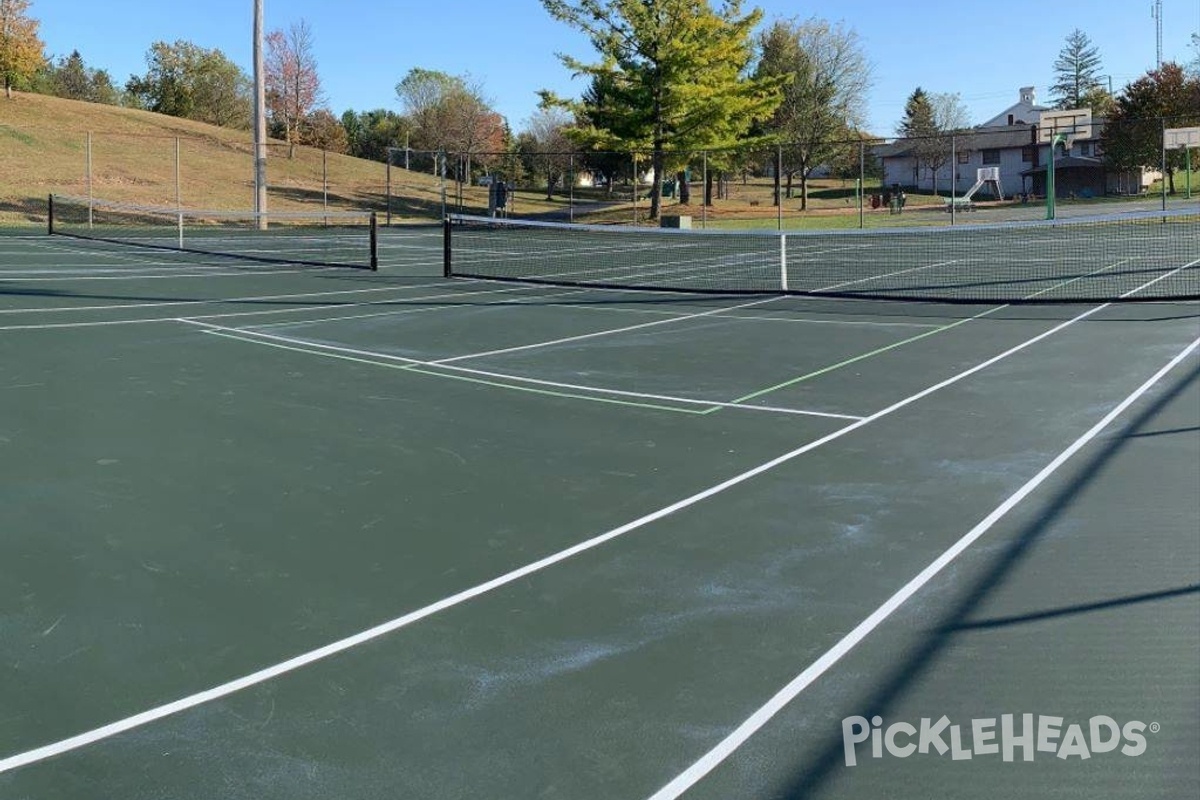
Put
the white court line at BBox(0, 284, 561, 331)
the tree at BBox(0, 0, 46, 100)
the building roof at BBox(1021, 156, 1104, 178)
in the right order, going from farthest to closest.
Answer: the building roof at BBox(1021, 156, 1104, 178)
the tree at BBox(0, 0, 46, 100)
the white court line at BBox(0, 284, 561, 331)

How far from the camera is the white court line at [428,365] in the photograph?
34.5 feet

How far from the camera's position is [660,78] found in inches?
1975

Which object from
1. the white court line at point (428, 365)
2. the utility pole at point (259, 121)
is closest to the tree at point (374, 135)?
the utility pole at point (259, 121)

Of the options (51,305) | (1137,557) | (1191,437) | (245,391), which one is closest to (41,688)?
(1137,557)

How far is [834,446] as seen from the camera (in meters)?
8.93

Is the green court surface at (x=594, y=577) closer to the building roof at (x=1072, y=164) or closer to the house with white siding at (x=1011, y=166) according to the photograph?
the house with white siding at (x=1011, y=166)

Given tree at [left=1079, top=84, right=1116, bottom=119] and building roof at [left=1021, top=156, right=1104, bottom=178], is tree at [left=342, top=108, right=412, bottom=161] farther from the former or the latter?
tree at [left=1079, top=84, right=1116, bottom=119]

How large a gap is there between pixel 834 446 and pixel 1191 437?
9.85ft

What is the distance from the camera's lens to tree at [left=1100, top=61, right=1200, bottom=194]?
6500 centimetres

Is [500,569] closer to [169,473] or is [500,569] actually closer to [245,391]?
[169,473]

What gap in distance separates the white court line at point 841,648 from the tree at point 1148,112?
215 ft

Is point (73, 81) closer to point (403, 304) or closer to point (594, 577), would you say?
point (403, 304)

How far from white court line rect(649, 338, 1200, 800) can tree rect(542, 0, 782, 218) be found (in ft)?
140

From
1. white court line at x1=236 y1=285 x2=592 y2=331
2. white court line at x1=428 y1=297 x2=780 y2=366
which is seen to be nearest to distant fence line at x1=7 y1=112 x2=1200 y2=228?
white court line at x1=236 y1=285 x2=592 y2=331
